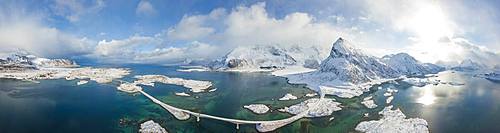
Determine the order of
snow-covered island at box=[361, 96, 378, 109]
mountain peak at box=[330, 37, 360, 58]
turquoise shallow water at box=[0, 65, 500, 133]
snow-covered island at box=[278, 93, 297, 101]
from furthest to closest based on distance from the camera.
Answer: mountain peak at box=[330, 37, 360, 58] → snow-covered island at box=[278, 93, 297, 101] → snow-covered island at box=[361, 96, 378, 109] → turquoise shallow water at box=[0, 65, 500, 133]

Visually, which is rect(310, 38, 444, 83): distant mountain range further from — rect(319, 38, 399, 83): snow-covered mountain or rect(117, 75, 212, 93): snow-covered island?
rect(117, 75, 212, 93): snow-covered island

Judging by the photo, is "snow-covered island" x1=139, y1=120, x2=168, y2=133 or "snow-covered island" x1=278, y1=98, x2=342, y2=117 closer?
"snow-covered island" x1=139, y1=120, x2=168, y2=133

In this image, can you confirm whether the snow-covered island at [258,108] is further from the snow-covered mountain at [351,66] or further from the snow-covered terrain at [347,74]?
the snow-covered mountain at [351,66]

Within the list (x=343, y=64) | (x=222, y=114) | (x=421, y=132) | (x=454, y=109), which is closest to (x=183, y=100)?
(x=222, y=114)

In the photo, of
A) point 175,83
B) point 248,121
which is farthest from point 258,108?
point 175,83

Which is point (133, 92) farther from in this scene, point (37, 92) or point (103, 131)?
point (103, 131)

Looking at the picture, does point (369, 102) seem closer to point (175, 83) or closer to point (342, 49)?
point (342, 49)

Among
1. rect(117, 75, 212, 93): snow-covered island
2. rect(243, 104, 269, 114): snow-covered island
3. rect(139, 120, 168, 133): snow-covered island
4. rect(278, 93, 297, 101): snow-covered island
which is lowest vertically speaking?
rect(139, 120, 168, 133): snow-covered island

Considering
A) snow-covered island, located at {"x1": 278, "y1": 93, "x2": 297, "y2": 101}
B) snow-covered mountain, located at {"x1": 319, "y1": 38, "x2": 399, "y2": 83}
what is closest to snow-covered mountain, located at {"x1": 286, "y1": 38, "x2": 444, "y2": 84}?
snow-covered mountain, located at {"x1": 319, "y1": 38, "x2": 399, "y2": 83}
